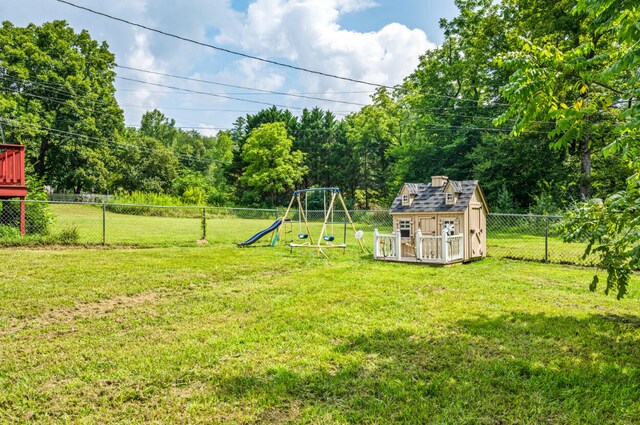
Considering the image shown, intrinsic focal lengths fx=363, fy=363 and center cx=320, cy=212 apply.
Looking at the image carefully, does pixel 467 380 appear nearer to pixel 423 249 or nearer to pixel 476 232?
pixel 423 249

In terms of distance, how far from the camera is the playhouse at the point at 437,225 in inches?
371

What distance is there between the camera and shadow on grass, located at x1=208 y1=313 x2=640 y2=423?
2.53m

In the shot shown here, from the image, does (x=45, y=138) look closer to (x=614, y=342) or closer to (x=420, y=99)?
(x=420, y=99)

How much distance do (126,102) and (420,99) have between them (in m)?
26.6

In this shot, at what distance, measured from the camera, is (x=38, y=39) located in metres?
28.7

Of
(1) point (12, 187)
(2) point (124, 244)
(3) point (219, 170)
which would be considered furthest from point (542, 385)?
(3) point (219, 170)

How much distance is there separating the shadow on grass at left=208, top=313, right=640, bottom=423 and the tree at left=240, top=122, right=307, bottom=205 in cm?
3226

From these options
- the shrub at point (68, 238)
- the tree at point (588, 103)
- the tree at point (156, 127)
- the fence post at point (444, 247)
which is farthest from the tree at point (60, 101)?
the tree at point (588, 103)

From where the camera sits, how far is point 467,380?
9.77 ft

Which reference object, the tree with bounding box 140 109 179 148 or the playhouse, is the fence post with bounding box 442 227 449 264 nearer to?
the playhouse

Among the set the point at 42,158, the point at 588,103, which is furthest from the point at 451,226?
the point at 42,158

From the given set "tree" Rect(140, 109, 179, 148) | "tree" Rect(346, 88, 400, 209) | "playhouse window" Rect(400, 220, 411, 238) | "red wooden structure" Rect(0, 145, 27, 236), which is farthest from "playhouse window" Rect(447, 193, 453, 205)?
"tree" Rect(140, 109, 179, 148)

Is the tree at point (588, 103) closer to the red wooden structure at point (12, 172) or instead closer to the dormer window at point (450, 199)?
the dormer window at point (450, 199)

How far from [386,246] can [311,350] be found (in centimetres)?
674
